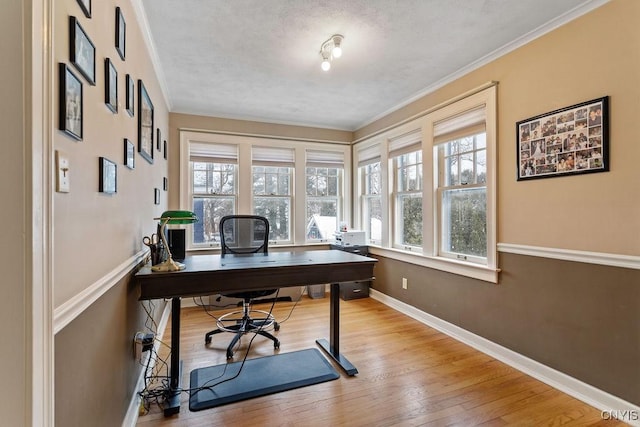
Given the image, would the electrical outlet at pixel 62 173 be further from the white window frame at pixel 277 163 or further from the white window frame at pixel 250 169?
the white window frame at pixel 277 163

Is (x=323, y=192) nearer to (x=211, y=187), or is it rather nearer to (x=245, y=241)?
(x=211, y=187)

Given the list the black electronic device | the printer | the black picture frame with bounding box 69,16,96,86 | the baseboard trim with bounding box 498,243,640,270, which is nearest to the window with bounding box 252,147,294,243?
the printer

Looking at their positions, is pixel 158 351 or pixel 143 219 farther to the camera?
pixel 158 351

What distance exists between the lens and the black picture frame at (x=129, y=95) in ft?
5.45

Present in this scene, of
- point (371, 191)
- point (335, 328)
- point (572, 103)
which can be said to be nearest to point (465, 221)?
point (572, 103)

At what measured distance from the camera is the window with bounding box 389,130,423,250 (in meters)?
3.46

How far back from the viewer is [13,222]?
685 mm

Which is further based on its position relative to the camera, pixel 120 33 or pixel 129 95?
pixel 129 95

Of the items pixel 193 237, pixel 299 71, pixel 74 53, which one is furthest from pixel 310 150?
pixel 74 53

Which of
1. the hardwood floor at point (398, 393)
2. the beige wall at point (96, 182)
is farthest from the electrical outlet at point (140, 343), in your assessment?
the beige wall at point (96, 182)

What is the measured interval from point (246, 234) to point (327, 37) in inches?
74.3

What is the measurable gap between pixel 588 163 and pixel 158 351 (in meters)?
3.47

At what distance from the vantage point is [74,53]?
0.97m

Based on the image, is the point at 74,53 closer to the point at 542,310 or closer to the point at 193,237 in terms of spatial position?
the point at 542,310
